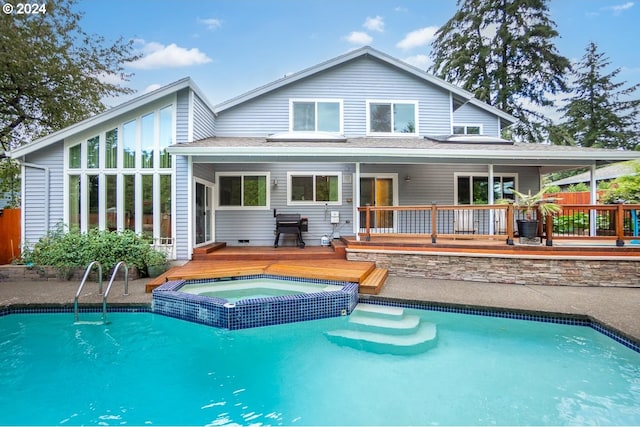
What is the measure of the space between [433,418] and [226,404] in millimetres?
1928

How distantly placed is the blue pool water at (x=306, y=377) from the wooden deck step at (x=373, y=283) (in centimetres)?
128

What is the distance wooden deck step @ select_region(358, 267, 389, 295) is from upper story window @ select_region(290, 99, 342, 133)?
5648mm

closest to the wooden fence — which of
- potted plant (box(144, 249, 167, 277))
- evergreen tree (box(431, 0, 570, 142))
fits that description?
potted plant (box(144, 249, 167, 277))

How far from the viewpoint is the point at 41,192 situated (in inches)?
307

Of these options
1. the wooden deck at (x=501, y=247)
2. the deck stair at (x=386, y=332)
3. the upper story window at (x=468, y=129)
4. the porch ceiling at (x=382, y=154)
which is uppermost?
the upper story window at (x=468, y=129)

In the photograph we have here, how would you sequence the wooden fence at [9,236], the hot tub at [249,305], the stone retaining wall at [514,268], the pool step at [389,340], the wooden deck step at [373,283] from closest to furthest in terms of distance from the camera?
the pool step at [389,340] → the hot tub at [249,305] → the wooden deck step at [373,283] → the stone retaining wall at [514,268] → the wooden fence at [9,236]

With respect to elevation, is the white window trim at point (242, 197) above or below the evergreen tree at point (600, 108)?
below

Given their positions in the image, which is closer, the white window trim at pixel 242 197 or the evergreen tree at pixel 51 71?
the white window trim at pixel 242 197

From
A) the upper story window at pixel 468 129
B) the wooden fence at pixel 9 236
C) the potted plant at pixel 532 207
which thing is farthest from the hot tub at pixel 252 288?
the upper story window at pixel 468 129

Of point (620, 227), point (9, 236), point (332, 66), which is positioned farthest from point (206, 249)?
point (620, 227)

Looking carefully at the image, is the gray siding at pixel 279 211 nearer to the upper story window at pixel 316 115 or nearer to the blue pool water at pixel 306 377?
the upper story window at pixel 316 115

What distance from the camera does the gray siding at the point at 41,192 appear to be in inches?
306

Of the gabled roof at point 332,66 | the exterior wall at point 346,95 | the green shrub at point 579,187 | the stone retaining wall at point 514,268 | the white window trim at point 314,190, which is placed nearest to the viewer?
the stone retaining wall at point 514,268

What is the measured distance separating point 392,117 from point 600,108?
25.1 m
